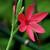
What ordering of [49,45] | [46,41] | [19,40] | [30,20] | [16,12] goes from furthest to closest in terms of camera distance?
[49,45], [46,41], [19,40], [30,20], [16,12]

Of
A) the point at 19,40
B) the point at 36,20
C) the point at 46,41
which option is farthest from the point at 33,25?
the point at 46,41

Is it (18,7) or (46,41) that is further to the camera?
(46,41)

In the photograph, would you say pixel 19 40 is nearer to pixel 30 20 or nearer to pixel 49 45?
pixel 30 20

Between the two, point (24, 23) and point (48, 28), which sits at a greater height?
point (24, 23)

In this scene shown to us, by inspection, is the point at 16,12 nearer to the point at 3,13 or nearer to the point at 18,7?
the point at 18,7

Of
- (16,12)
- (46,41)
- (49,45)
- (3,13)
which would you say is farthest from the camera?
(3,13)

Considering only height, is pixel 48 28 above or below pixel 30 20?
below

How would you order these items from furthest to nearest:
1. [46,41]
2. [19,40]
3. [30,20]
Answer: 1. [46,41]
2. [19,40]
3. [30,20]

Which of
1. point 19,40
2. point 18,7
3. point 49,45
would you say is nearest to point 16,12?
point 18,7

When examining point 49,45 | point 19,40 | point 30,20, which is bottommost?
point 49,45
